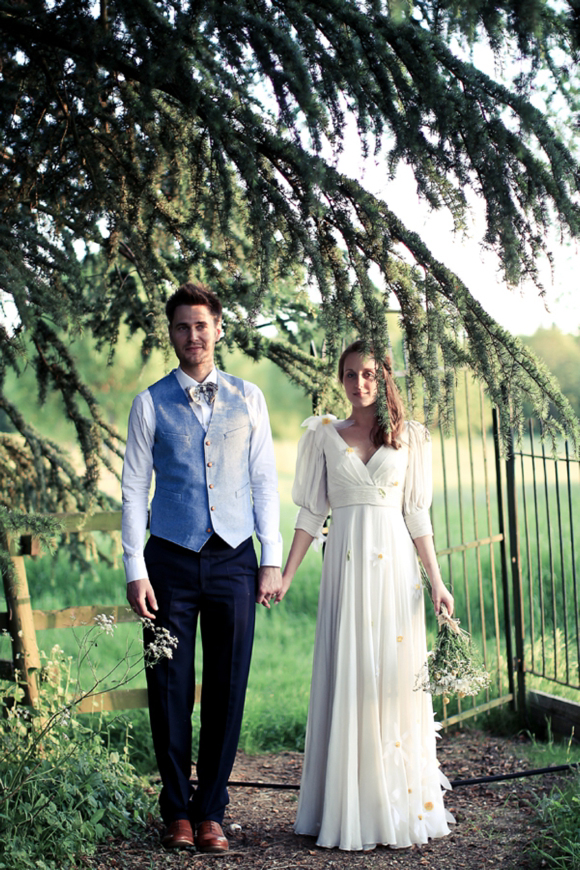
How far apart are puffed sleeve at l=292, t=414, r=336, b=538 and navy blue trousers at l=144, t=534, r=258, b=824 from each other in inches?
11.1

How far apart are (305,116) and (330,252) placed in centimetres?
49

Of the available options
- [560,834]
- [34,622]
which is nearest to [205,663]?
[34,622]

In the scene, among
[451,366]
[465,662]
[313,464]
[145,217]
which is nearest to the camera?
[451,366]

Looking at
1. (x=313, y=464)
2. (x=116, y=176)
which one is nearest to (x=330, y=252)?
(x=313, y=464)

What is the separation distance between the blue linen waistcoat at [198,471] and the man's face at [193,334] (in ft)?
0.32

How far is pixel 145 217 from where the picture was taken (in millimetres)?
3279

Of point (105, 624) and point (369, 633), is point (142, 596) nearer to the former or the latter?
point (105, 624)

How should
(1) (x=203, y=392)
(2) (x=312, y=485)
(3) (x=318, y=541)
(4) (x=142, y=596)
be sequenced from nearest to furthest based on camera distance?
(4) (x=142, y=596) < (1) (x=203, y=392) < (2) (x=312, y=485) < (3) (x=318, y=541)

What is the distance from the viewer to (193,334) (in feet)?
9.19

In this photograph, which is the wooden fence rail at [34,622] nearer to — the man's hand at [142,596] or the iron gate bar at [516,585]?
the man's hand at [142,596]

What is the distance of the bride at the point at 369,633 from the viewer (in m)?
2.81

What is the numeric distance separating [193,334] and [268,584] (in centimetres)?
92

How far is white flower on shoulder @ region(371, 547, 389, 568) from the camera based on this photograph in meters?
2.92

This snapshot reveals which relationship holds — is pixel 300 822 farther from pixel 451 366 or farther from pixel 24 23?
pixel 24 23
